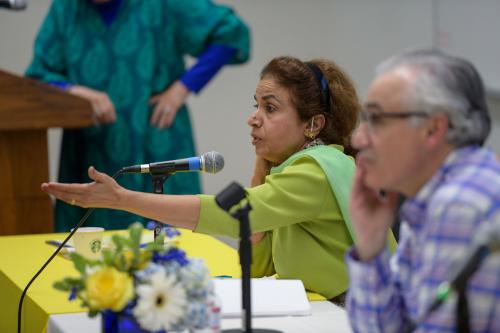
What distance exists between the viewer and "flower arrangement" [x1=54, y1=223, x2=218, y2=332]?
1.72 meters

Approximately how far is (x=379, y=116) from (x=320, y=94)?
1.21 m

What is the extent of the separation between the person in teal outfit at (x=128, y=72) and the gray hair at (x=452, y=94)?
3130mm

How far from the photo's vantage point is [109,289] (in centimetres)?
173

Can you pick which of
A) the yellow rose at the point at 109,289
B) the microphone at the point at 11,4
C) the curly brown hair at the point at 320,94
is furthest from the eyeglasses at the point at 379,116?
the microphone at the point at 11,4

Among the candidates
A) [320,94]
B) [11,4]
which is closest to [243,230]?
[320,94]

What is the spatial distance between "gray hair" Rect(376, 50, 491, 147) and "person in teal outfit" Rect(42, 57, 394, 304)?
989 millimetres

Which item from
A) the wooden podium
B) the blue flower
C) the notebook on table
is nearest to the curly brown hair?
the notebook on table

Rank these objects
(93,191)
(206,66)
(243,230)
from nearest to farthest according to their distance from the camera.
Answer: (243,230), (93,191), (206,66)

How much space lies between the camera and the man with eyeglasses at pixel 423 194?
1.56 m

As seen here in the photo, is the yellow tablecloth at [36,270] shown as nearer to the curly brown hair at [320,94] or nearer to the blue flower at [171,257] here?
the curly brown hair at [320,94]

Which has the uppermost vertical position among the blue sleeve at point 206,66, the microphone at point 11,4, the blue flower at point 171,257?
the microphone at point 11,4

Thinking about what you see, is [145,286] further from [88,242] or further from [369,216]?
[88,242]

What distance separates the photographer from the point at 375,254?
5.61 ft

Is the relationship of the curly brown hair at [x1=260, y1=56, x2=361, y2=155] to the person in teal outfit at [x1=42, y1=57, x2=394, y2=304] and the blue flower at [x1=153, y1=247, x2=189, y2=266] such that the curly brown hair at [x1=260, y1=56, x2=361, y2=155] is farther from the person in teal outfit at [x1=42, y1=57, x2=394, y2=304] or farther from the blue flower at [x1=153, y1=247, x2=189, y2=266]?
the blue flower at [x1=153, y1=247, x2=189, y2=266]
